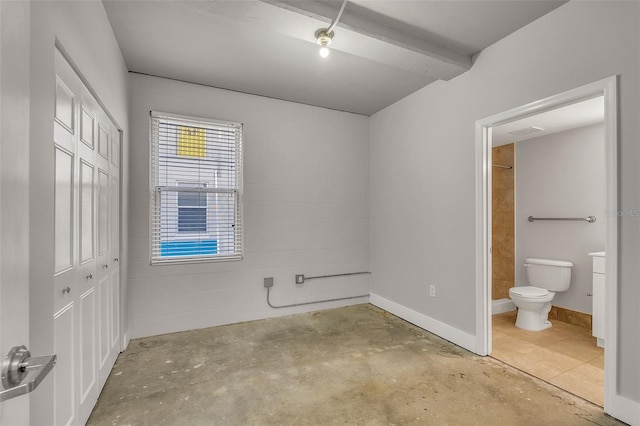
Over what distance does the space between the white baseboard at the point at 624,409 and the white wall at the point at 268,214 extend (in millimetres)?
2605

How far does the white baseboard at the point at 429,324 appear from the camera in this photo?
2740 mm

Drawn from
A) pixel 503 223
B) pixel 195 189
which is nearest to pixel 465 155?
pixel 503 223

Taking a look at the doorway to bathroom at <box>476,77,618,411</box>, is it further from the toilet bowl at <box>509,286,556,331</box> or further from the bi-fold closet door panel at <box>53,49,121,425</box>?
the bi-fold closet door panel at <box>53,49,121,425</box>

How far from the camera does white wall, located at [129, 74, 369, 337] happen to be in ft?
9.86

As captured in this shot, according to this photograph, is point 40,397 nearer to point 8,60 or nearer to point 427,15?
point 8,60

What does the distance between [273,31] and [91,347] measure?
2.42 meters

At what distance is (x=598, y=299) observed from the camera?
2.95 meters

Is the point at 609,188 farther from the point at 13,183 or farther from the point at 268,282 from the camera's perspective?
the point at 268,282

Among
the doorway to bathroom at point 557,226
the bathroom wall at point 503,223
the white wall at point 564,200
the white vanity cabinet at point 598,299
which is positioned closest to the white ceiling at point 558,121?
the doorway to bathroom at point 557,226

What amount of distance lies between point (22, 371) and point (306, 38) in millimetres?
2361

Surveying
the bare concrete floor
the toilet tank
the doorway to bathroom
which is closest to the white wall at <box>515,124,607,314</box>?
the doorway to bathroom

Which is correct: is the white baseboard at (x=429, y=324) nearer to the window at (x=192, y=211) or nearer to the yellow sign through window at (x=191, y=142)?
the window at (x=192, y=211)

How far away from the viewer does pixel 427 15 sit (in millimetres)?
2148

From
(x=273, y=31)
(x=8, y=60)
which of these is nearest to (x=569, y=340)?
(x=273, y=31)
